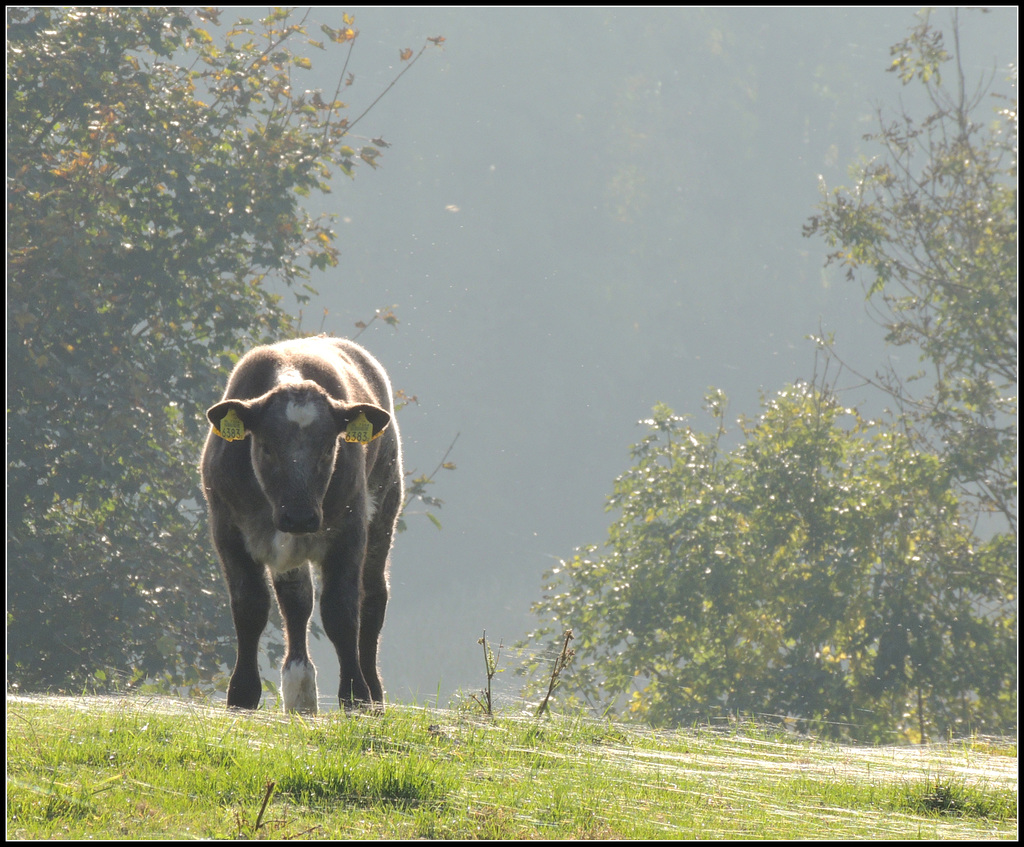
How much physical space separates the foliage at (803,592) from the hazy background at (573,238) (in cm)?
6998

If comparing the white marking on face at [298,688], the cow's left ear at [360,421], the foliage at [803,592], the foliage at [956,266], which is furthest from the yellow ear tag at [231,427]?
the foliage at [956,266]

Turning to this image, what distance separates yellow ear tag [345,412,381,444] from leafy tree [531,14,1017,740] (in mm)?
9357

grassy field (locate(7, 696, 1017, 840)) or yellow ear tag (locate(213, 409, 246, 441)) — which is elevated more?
yellow ear tag (locate(213, 409, 246, 441))

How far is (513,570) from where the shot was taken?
98.5m

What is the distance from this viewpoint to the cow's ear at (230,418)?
663cm

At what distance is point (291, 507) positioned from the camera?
638 centimetres

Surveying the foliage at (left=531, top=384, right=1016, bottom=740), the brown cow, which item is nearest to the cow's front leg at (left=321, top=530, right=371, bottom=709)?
the brown cow

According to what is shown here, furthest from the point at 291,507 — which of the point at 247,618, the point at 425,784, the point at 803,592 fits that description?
the point at 803,592

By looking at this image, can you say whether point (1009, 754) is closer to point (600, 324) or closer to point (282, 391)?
point (282, 391)

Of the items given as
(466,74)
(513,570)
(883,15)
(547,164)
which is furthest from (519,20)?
(513,570)

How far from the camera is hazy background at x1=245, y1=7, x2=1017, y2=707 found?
100 metres

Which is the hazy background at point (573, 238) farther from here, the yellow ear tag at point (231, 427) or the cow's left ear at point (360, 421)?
the yellow ear tag at point (231, 427)

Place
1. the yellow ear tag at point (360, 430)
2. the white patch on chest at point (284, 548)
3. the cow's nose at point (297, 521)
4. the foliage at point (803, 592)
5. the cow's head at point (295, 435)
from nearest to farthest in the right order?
the cow's nose at point (297, 521)
the cow's head at point (295, 435)
the white patch on chest at point (284, 548)
the yellow ear tag at point (360, 430)
the foliage at point (803, 592)

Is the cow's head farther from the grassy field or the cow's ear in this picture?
the grassy field
